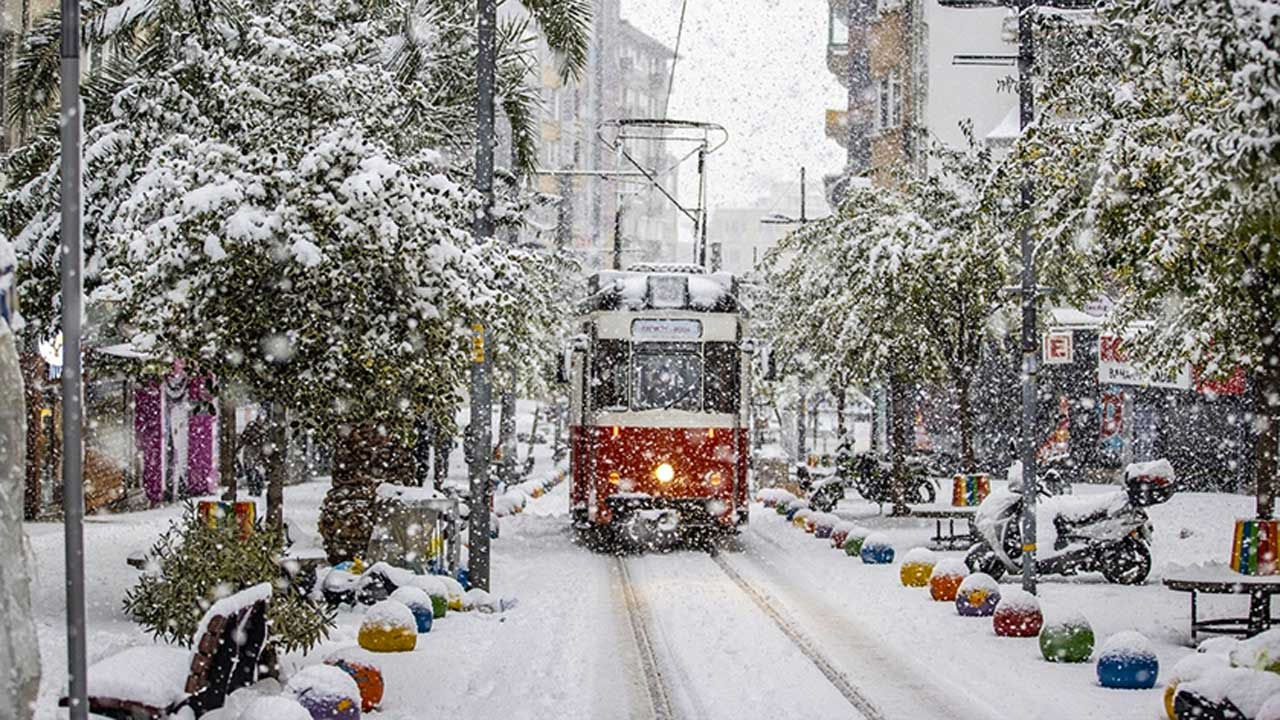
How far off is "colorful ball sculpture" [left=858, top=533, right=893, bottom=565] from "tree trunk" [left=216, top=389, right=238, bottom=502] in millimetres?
8518

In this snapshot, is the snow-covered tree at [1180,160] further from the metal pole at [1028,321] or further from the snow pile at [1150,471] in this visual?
the snow pile at [1150,471]

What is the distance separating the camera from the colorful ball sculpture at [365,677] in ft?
37.8

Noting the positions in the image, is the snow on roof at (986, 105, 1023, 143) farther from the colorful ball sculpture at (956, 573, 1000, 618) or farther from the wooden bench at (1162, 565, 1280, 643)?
the wooden bench at (1162, 565, 1280, 643)

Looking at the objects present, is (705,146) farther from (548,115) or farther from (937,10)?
(548,115)

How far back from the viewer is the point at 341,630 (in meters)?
15.9

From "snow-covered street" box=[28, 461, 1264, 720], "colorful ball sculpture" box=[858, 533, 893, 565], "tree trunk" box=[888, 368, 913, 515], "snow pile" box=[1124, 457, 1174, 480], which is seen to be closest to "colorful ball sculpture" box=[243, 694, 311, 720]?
"snow-covered street" box=[28, 461, 1264, 720]

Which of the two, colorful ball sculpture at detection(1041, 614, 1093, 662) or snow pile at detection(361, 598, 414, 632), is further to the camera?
snow pile at detection(361, 598, 414, 632)

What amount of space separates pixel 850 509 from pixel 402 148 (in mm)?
17621

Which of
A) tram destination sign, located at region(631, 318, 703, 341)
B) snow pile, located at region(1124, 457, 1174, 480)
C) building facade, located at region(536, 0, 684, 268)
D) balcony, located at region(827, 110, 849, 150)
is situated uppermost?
building facade, located at region(536, 0, 684, 268)

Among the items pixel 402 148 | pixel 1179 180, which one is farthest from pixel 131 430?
pixel 1179 180

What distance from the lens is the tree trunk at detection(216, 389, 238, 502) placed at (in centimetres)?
1948

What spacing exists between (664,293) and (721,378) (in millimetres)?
1511

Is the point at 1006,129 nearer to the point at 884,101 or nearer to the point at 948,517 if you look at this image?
the point at 884,101

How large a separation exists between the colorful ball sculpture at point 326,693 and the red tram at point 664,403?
1387 centimetres
